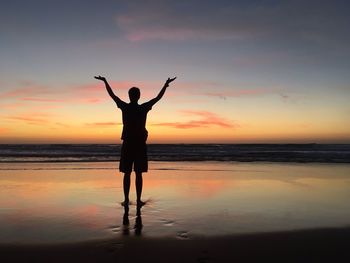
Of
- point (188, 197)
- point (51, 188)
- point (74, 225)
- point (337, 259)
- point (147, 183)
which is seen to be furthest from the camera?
point (147, 183)

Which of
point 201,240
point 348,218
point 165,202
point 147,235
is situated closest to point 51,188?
point 165,202

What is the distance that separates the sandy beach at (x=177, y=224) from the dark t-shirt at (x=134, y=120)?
1296mm

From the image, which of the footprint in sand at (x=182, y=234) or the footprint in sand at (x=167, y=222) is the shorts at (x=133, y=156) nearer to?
the footprint in sand at (x=167, y=222)

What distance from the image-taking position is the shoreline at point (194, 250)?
4141 millimetres

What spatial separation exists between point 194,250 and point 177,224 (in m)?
1.30

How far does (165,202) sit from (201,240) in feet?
9.58

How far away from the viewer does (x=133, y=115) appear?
6.39 metres

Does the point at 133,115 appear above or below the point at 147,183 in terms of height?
above

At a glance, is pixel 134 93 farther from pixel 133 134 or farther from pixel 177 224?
pixel 177 224

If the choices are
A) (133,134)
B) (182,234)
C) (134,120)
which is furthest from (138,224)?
(134,120)

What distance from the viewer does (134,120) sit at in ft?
21.0

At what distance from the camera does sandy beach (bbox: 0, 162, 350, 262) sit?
431 cm

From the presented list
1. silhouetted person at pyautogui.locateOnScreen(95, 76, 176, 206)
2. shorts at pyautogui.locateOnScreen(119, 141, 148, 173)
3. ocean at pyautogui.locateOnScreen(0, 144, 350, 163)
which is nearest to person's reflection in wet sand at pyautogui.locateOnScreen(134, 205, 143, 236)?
silhouetted person at pyautogui.locateOnScreen(95, 76, 176, 206)

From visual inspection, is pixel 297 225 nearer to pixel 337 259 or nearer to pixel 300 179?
pixel 337 259
